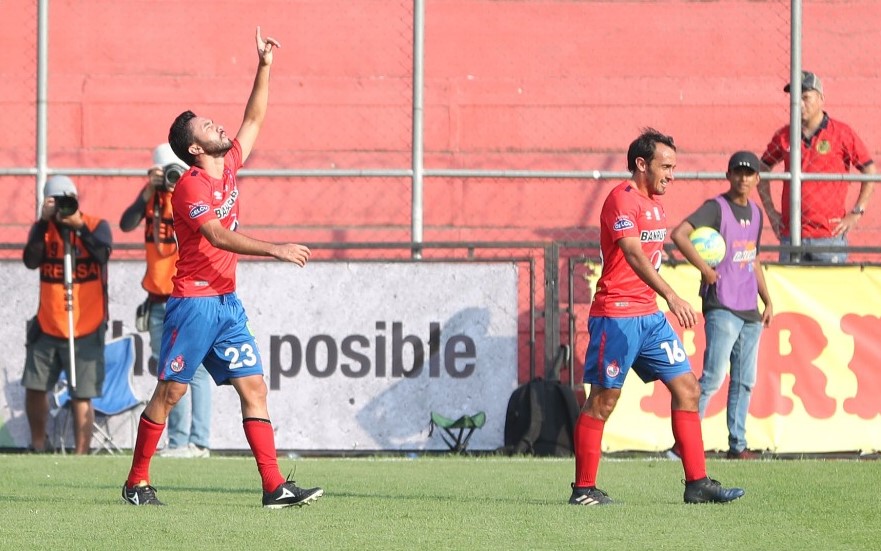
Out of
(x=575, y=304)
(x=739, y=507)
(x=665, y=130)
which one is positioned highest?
(x=665, y=130)

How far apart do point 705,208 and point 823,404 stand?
2.05 metres

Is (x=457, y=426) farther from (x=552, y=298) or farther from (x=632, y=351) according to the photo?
(x=632, y=351)

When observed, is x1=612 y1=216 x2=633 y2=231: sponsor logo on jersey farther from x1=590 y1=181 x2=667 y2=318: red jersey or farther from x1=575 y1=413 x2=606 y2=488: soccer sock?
x1=575 y1=413 x2=606 y2=488: soccer sock

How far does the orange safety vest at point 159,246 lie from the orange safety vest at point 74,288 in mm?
474

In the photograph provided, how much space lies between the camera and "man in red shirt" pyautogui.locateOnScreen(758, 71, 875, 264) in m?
12.9

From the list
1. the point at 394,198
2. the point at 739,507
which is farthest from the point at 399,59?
the point at 739,507

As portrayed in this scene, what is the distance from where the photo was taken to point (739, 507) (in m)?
7.71

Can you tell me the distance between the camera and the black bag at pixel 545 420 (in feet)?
38.9

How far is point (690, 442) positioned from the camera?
7941 mm

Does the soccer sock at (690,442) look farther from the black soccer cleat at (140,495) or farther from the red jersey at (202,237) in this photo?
the black soccer cleat at (140,495)

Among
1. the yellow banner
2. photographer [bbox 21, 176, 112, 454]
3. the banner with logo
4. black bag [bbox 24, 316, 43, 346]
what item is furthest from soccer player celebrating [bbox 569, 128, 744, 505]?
black bag [bbox 24, 316, 43, 346]

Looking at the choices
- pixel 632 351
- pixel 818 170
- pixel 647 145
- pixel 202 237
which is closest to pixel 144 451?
pixel 202 237

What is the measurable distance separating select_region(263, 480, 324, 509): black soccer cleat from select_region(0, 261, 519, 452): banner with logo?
4.72 meters

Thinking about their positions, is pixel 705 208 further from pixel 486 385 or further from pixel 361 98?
pixel 361 98
